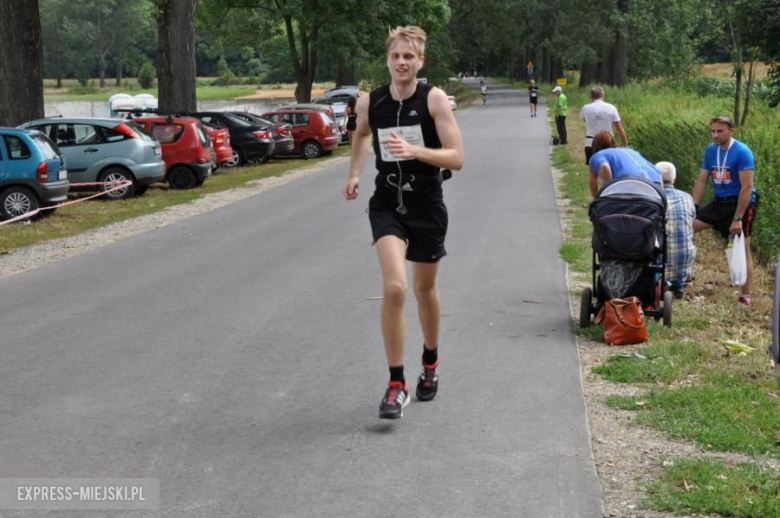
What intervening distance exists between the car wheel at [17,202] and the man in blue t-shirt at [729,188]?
1096 cm

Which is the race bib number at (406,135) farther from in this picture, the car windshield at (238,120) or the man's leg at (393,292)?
the car windshield at (238,120)

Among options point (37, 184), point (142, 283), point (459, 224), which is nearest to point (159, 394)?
point (142, 283)

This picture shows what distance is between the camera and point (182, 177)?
24.3 metres

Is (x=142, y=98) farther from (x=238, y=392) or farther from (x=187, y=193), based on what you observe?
(x=238, y=392)

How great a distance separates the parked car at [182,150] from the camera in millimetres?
24188

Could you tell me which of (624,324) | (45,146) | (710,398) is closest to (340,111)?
(45,146)

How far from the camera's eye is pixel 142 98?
57.7 metres

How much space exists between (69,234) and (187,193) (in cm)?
639

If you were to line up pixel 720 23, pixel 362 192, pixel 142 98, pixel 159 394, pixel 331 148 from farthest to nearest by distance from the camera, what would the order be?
1. pixel 142 98
2. pixel 331 148
3. pixel 720 23
4. pixel 362 192
5. pixel 159 394

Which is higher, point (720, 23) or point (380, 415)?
point (720, 23)

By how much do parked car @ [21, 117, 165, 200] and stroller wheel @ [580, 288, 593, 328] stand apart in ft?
47.0

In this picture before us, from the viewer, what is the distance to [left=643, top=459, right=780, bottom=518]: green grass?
16.5 feet

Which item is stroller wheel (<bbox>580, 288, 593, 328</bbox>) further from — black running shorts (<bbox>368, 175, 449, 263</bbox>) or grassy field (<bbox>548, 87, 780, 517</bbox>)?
black running shorts (<bbox>368, 175, 449, 263</bbox>)

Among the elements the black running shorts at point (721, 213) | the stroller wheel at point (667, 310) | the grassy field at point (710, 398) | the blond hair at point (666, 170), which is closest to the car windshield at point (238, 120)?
the grassy field at point (710, 398)
